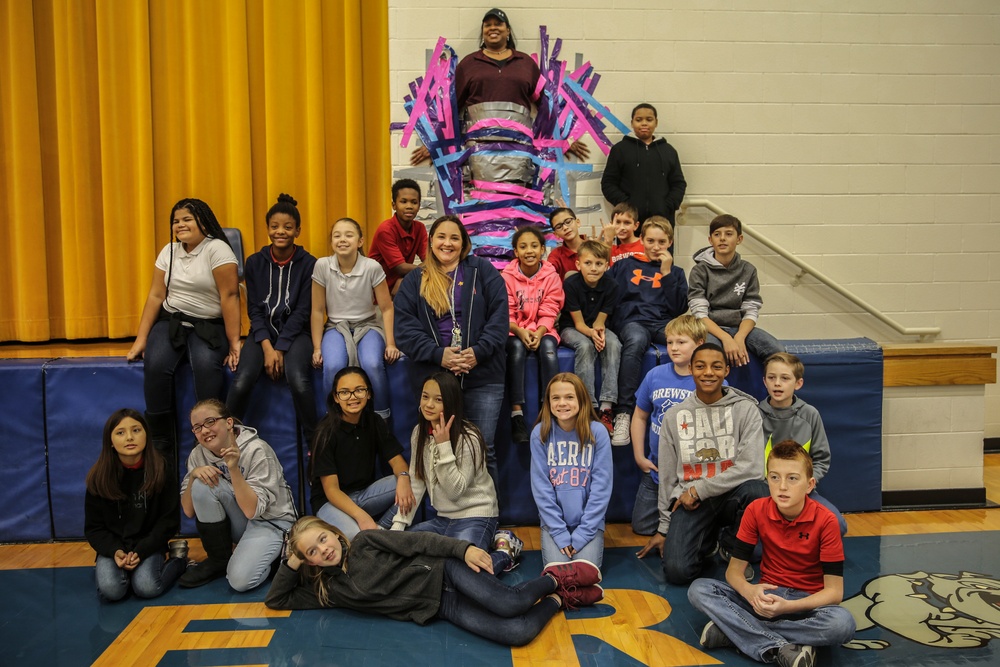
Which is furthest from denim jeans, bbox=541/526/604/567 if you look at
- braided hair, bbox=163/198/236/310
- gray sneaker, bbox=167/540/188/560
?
braided hair, bbox=163/198/236/310

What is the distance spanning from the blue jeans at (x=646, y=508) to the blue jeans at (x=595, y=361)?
411 millimetres

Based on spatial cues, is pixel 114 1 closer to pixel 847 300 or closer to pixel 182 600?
pixel 182 600

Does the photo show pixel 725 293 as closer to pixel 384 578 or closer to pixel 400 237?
pixel 400 237

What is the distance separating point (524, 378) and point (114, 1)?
133 inches

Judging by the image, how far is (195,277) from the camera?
12.8ft

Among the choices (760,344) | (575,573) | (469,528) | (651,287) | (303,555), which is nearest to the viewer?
(303,555)

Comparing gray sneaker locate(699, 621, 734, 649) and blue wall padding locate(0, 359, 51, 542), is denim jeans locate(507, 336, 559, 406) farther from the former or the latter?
blue wall padding locate(0, 359, 51, 542)

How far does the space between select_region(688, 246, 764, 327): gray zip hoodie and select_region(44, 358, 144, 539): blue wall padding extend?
8.79 ft

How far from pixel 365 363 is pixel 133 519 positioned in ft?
3.72

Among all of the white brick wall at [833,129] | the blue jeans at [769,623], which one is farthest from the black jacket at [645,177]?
the blue jeans at [769,623]

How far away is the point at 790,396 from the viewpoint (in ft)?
12.2

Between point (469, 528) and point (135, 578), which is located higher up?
point (469, 528)

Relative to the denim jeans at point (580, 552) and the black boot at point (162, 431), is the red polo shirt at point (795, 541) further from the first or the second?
the black boot at point (162, 431)

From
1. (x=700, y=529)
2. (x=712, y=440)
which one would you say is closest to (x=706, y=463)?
(x=712, y=440)
